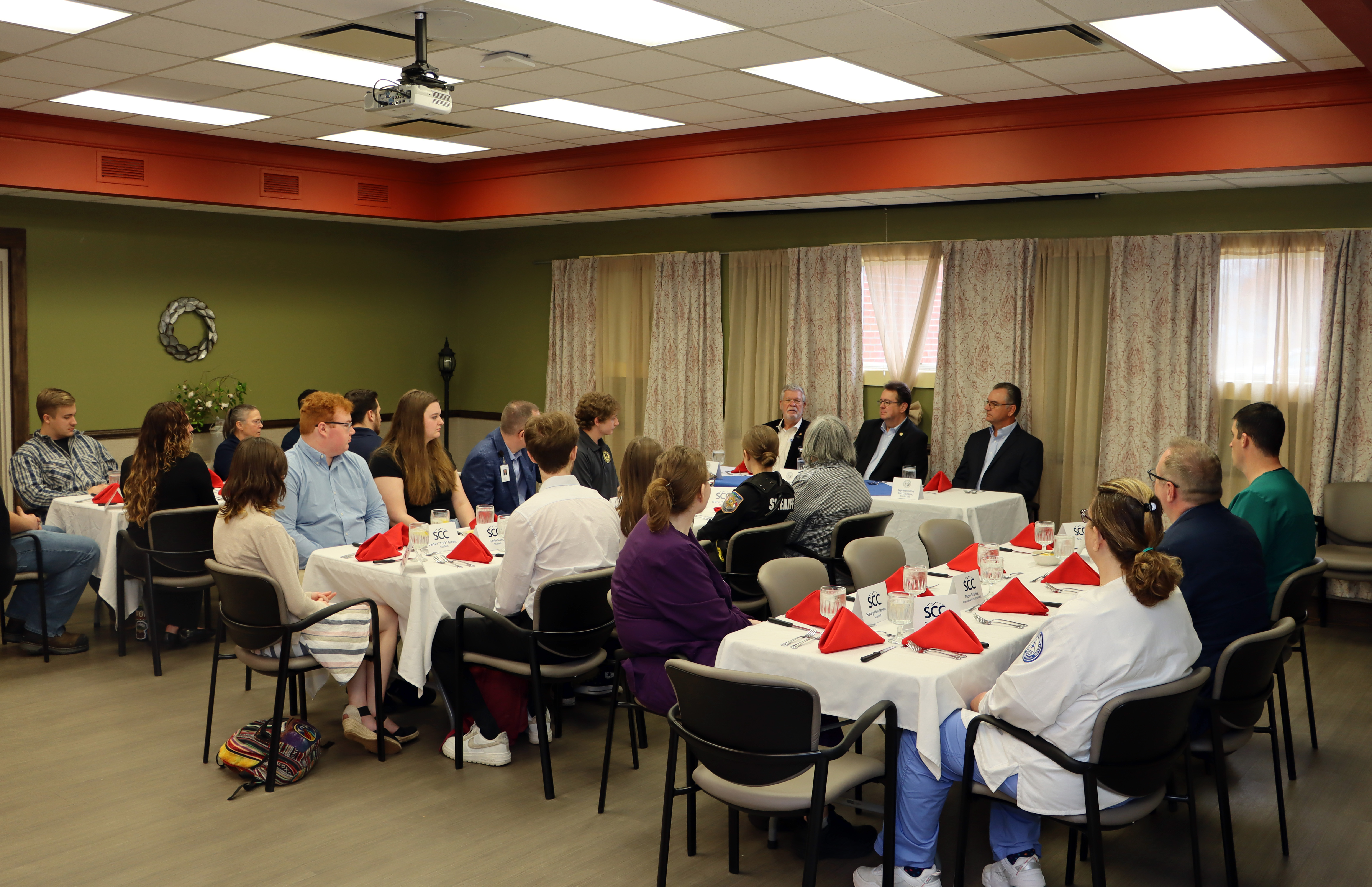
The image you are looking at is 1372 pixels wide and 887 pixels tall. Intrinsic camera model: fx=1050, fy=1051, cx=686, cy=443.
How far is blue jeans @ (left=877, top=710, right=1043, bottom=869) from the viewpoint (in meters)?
2.98

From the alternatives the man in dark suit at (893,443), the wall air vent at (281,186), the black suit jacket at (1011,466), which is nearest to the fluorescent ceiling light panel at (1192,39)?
the black suit jacket at (1011,466)

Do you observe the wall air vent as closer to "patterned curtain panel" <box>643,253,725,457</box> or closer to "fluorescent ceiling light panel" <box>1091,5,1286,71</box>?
"patterned curtain panel" <box>643,253,725,457</box>

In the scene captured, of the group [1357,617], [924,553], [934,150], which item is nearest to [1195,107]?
[934,150]

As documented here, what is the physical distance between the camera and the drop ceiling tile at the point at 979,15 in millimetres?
4438

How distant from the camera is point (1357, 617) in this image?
661cm

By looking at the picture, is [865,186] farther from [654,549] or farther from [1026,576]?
[654,549]

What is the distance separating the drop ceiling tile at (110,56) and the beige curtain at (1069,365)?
224 inches

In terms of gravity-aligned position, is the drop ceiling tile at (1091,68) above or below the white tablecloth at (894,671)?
above

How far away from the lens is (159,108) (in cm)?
694

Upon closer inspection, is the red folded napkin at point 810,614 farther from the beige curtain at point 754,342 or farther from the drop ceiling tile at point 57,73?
the beige curtain at point 754,342

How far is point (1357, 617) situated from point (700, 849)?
17.0 feet

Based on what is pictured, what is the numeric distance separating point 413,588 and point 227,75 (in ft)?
11.5

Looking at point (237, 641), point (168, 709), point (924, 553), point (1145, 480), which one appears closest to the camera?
point (237, 641)

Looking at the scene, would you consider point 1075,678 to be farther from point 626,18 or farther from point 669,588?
point 626,18
